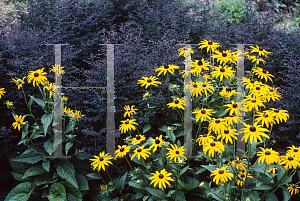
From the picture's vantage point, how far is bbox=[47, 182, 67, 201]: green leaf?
6.93 ft

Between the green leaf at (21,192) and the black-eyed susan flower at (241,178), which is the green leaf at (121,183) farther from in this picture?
the black-eyed susan flower at (241,178)

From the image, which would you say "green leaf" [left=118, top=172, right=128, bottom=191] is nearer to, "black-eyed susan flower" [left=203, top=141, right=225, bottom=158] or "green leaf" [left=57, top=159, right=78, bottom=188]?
"green leaf" [left=57, top=159, right=78, bottom=188]

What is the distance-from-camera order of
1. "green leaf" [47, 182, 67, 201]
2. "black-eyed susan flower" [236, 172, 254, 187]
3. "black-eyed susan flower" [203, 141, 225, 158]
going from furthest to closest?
"green leaf" [47, 182, 67, 201] → "black-eyed susan flower" [236, 172, 254, 187] → "black-eyed susan flower" [203, 141, 225, 158]

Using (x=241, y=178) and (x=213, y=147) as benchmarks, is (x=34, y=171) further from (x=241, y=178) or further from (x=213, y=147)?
(x=241, y=178)

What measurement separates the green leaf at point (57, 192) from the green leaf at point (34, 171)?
0.14 m

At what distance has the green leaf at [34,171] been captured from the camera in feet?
7.02

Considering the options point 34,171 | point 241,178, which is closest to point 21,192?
point 34,171

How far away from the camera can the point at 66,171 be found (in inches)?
86.7

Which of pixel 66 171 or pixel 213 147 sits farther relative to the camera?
pixel 66 171

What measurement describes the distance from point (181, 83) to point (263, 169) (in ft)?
4.11

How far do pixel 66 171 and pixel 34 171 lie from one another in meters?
0.24

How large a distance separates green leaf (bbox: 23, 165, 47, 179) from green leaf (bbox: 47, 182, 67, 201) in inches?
5.6

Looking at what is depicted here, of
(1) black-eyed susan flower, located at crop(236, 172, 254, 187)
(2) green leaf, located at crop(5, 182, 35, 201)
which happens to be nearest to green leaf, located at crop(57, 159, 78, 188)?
(2) green leaf, located at crop(5, 182, 35, 201)

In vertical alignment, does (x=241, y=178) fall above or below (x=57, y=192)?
above
